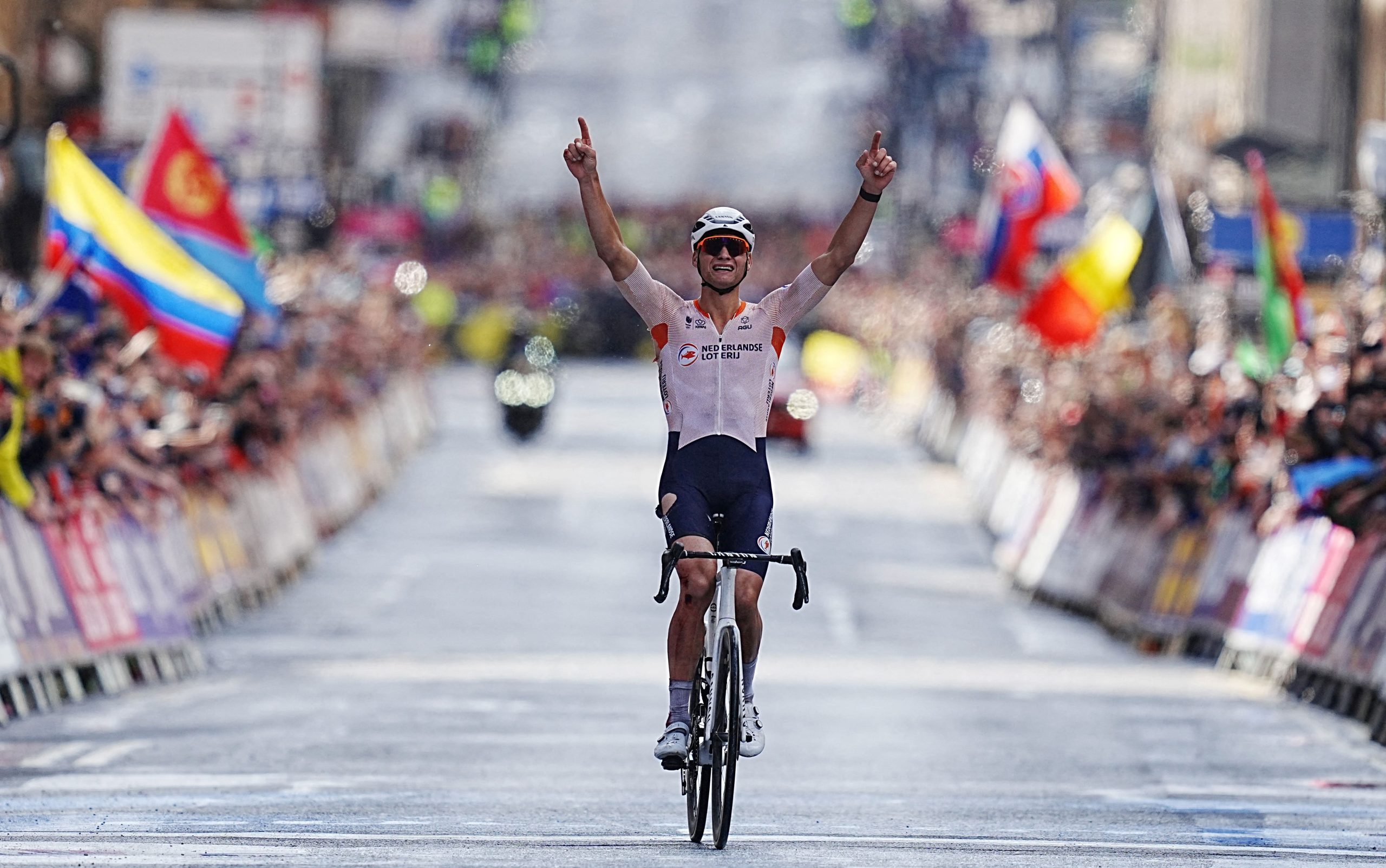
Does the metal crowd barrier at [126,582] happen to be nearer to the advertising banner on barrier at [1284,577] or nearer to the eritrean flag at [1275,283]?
the advertising banner on barrier at [1284,577]

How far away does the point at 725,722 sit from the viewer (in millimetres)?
10727

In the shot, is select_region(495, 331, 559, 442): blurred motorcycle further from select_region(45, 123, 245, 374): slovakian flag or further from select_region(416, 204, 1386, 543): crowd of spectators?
select_region(45, 123, 245, 374): slovakian flag

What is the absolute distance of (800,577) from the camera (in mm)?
11078

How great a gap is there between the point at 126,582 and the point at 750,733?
825cm

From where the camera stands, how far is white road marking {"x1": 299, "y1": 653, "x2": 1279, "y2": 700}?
18.7 m

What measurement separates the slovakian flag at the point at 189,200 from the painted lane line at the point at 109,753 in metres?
10.7

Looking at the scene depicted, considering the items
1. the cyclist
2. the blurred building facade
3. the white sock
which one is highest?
the cyclist

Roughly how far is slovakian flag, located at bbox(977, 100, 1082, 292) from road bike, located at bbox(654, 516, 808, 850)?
2363 cm

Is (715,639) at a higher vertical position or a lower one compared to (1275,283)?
higher

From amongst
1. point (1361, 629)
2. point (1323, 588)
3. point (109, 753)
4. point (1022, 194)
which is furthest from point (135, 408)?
point (1022, 194)

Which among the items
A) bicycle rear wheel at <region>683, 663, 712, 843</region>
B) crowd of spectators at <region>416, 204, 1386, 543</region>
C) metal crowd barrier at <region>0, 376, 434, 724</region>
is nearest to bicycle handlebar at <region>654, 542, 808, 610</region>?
bicycle rear wheel at <region>683, 663, 712, 843</region>

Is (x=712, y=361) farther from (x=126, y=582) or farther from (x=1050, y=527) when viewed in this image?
(x=1050, y=527)

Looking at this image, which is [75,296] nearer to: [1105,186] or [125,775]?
[125,775]

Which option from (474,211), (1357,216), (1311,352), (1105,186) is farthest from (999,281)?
(474,211)
